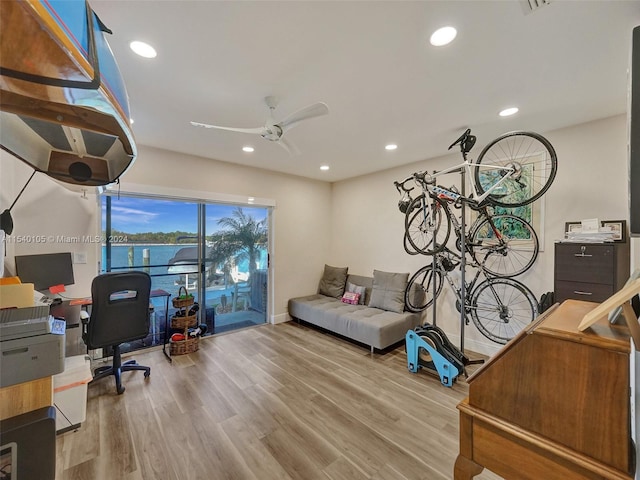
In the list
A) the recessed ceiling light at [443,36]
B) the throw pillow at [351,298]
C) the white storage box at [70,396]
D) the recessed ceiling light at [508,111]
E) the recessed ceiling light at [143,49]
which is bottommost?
the white storage box at [70,396]

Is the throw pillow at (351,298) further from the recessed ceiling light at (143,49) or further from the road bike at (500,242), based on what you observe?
the recessed ceiling light at (143,49)

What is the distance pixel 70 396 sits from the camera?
6.95 ft

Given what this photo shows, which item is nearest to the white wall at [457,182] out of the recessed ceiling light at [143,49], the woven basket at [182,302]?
the woven basket at [182,302]

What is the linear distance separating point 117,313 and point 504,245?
168 inches

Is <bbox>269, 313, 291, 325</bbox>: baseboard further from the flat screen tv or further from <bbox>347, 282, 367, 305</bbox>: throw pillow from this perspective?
the flat screen tv

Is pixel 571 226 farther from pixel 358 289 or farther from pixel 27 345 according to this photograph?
pixel 27 345

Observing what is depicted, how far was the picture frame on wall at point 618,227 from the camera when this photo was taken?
2481 millimetres

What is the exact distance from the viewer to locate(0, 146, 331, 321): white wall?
2732 millimetres

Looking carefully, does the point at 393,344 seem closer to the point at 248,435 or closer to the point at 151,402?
the point at 248,435

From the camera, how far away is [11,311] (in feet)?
4.80

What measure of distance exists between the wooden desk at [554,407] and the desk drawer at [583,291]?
2010 mm

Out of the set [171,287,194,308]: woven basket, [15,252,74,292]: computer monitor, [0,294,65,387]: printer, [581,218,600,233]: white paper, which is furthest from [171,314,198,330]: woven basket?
[581,218,600,233]: white paper

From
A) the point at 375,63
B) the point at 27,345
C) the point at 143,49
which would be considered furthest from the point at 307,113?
the point at 27,345

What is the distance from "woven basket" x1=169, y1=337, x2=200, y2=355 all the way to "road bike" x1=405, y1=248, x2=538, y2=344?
11.1 feet
